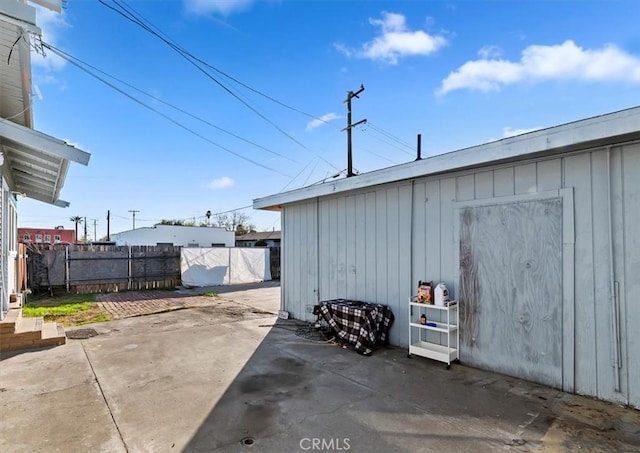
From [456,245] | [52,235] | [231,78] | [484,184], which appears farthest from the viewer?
[52,235]

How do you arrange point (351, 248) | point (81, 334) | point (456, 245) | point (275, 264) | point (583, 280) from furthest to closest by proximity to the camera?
point (275, 264), point (351, 248), point (81, 334), point (456, 245), point (583, 280)

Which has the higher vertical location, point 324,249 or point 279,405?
point 324,249

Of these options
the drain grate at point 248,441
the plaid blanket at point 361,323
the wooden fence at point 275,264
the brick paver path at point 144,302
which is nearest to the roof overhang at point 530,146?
the plaid blanket at point 361,323

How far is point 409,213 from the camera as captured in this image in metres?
4.79

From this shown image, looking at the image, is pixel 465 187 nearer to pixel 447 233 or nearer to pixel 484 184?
pixel 484 184

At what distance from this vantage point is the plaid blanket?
4695 millimetres

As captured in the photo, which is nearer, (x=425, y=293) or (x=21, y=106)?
(x=425, y=293)

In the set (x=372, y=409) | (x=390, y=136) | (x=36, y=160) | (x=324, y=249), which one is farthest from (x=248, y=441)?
(x=390, y=136)

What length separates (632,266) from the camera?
117 inches

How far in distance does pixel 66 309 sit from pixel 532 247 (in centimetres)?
942

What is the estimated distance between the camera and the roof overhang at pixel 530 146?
2.79m

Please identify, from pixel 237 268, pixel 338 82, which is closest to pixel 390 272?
pixel 338 82

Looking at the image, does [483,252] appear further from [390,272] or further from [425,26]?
[425,26]

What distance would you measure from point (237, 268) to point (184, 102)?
7.05 meters
